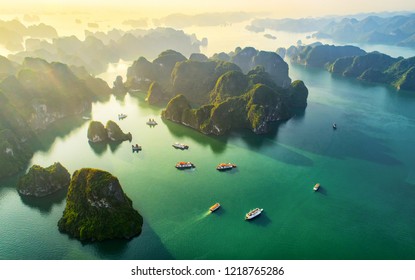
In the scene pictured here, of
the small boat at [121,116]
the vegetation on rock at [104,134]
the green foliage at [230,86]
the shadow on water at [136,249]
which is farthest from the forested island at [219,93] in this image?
the shadow on water at [136,249]

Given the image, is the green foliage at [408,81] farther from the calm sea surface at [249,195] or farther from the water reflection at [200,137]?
the water reflection at [200,137]

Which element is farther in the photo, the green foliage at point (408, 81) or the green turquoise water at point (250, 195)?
the green foliage at point (408, 81)

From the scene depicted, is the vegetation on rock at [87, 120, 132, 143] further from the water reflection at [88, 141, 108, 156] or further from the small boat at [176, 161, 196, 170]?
the small boat at [176, 161, 196, 170]

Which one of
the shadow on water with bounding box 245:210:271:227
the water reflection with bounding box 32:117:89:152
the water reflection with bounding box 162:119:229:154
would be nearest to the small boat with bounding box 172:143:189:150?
the water reflection with bounding box 162:119:229:154

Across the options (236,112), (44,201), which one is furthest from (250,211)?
(236,112)

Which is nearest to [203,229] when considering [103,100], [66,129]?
[66,129]

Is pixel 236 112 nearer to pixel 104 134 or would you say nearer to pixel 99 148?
pixel 104 134

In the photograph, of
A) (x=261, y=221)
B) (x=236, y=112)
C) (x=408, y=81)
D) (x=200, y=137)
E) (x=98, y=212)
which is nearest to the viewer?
(x=98, y=212)

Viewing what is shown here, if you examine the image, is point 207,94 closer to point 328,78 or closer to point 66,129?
point 66,129
